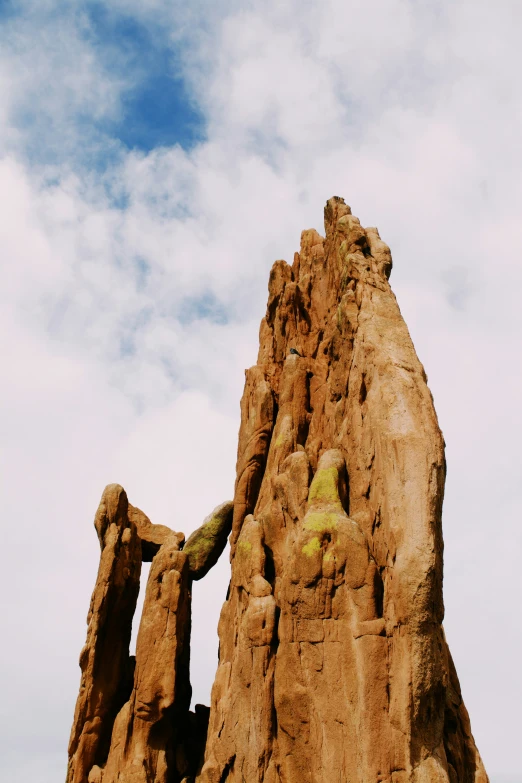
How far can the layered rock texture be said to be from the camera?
54.5ft

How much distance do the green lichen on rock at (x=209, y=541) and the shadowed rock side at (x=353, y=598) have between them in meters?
2.98

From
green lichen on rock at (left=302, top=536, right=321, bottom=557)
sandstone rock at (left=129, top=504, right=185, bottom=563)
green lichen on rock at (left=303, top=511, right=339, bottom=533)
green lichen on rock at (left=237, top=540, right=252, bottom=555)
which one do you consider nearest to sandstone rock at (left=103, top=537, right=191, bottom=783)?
sandstone rock at (left=129, top=504, right=185, bottom=563)

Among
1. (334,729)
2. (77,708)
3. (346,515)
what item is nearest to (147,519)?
(77,708)

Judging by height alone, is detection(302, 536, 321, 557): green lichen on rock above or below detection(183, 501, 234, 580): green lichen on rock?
below

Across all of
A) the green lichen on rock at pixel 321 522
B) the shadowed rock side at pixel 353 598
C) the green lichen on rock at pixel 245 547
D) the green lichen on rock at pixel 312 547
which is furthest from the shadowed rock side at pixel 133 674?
the green lichen on rock at pixel 312 547

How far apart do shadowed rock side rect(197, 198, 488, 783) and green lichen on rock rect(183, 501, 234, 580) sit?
298cm

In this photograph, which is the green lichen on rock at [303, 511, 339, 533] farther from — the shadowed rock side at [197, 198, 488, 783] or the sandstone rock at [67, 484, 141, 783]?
the sandstone rock at [67, 484, 141, 783]

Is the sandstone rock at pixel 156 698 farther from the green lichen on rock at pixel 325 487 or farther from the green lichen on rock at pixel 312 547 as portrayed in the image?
the green lichen on rock at pixel 312 547

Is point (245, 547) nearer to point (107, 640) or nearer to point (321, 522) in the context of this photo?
point (321, 522)

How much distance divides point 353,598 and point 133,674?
10.2 meters

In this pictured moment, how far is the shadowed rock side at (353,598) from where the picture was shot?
53.8 ft

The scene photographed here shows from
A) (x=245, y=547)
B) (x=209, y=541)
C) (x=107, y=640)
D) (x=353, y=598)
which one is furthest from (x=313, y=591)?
(x=209, y=541)

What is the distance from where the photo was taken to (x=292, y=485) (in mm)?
21359

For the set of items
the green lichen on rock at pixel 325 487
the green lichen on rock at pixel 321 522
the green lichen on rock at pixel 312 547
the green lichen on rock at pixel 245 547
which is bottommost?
the green lichen on rock at pixel 312 547
